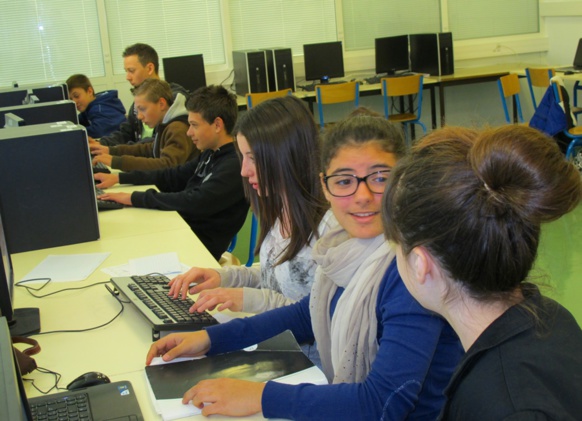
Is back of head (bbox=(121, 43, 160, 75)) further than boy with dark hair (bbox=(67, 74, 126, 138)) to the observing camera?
No

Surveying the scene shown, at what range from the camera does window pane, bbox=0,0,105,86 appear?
650cm

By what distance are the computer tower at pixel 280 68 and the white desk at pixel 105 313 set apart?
13.1 ft

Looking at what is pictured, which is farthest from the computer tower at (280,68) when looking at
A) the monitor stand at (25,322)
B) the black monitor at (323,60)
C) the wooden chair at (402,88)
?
the monitor stand at (25,322)

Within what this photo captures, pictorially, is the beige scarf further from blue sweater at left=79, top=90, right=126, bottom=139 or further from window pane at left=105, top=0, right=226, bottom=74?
window pane at left=105, top=0, right=226, bottom=74

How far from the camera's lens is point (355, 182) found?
1.51m

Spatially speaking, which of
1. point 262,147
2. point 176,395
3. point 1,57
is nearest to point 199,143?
point 262,147

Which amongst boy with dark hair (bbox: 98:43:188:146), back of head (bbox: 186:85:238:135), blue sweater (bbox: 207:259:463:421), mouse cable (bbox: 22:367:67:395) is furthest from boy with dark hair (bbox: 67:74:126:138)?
blue sweater (bbox: 207:259:463:421)

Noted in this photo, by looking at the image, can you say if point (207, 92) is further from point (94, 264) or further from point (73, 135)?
point (94, 264)

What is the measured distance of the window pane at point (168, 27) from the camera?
22.2ft

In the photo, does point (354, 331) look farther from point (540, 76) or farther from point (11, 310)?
point (540, 76)

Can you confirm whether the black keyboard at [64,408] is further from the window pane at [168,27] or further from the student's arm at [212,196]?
the window pane at [168,27]

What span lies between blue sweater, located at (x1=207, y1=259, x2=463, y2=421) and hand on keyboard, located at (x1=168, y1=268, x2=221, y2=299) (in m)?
0.64

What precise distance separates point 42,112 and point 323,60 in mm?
4171

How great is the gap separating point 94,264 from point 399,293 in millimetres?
1384
